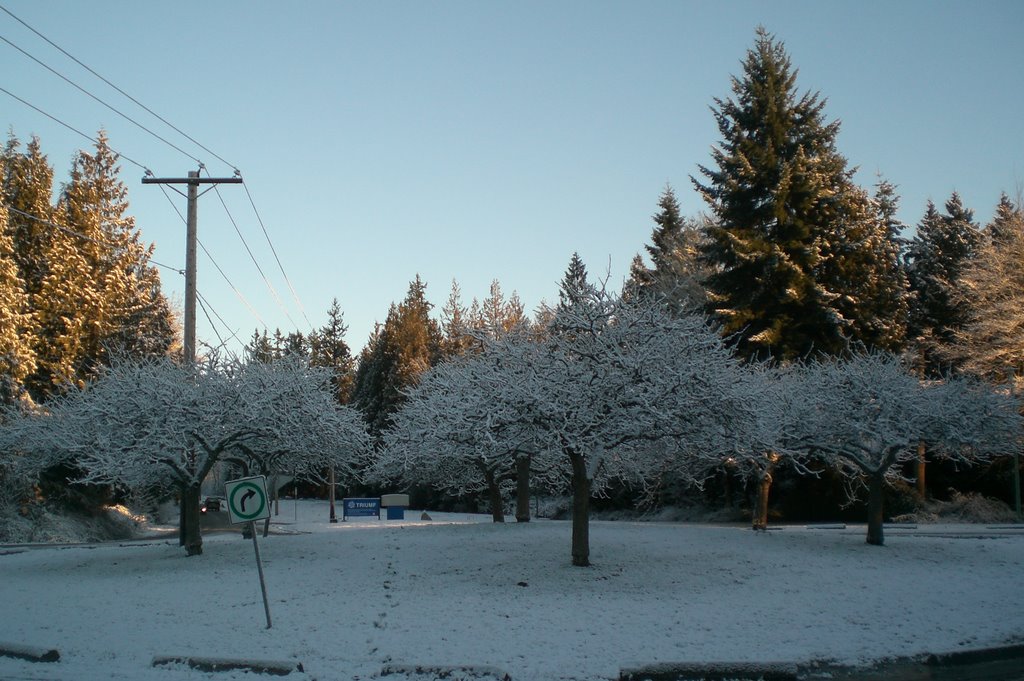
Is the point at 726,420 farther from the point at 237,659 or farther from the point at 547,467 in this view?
the point at 237,659

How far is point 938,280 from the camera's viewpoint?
46.1 meters

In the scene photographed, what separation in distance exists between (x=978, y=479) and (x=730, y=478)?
35.6ft

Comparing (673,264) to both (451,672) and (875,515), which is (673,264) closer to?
(875,515)

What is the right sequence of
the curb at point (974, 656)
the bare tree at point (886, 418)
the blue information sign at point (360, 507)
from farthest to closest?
the blue information sign at point (360, 507), the bare tree at point (886, 418), the curb at point (974, 656)

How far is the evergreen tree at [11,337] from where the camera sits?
3347 centimetres

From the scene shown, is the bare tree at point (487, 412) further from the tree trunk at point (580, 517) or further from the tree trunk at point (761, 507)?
the tree trunk at point (761, 507)

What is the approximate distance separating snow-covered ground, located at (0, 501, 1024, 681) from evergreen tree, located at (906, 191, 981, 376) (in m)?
24.1

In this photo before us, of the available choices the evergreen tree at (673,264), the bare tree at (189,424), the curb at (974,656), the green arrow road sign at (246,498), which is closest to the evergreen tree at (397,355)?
the evergreen tree at (673,264)

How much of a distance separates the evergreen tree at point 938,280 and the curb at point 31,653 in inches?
1572

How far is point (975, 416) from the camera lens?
20.3m

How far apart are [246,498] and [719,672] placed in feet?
23.6

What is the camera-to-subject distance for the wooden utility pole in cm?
2117

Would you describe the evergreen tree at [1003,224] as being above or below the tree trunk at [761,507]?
above

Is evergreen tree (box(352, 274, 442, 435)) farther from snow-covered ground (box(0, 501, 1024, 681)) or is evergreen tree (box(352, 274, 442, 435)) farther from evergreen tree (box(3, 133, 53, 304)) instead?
snow-covered ground (box(0, 501, 1024, 681))
